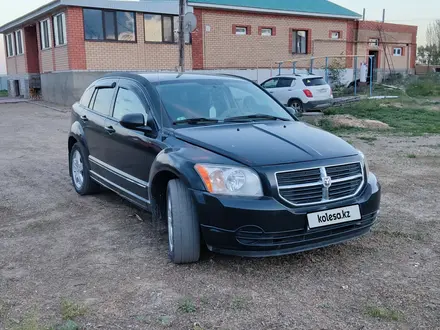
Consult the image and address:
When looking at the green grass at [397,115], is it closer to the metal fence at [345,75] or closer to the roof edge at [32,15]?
the metal fence at [345,75]

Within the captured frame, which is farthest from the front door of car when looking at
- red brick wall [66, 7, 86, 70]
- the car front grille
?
red brick wall [66, 7, 86, 70]

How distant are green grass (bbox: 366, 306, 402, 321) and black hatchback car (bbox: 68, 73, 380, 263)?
72 cm

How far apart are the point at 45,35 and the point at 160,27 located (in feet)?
19.1

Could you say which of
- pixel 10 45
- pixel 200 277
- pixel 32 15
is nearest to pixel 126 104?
pixel 200 277

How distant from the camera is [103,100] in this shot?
19.4 ft

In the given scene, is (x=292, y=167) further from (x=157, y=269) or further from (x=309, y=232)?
(x=157, y=269)

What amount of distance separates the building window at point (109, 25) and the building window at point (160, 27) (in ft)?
2.74

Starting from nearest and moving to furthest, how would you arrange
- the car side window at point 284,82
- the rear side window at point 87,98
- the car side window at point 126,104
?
the car side window at point 126,104
the rear side window at point 87,98
the car side window at point 284,82

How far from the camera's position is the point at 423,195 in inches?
244

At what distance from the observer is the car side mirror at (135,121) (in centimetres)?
455

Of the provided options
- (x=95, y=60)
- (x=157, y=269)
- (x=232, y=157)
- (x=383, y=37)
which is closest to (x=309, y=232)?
(x=232, y=157)

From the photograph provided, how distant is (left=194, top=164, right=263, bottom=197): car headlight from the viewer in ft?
12.1

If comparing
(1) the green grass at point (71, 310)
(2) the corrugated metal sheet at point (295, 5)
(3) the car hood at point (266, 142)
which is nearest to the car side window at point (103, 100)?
(3) the car hood at point (266, 142)

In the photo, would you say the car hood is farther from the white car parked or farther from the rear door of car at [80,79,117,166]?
the white car parked
